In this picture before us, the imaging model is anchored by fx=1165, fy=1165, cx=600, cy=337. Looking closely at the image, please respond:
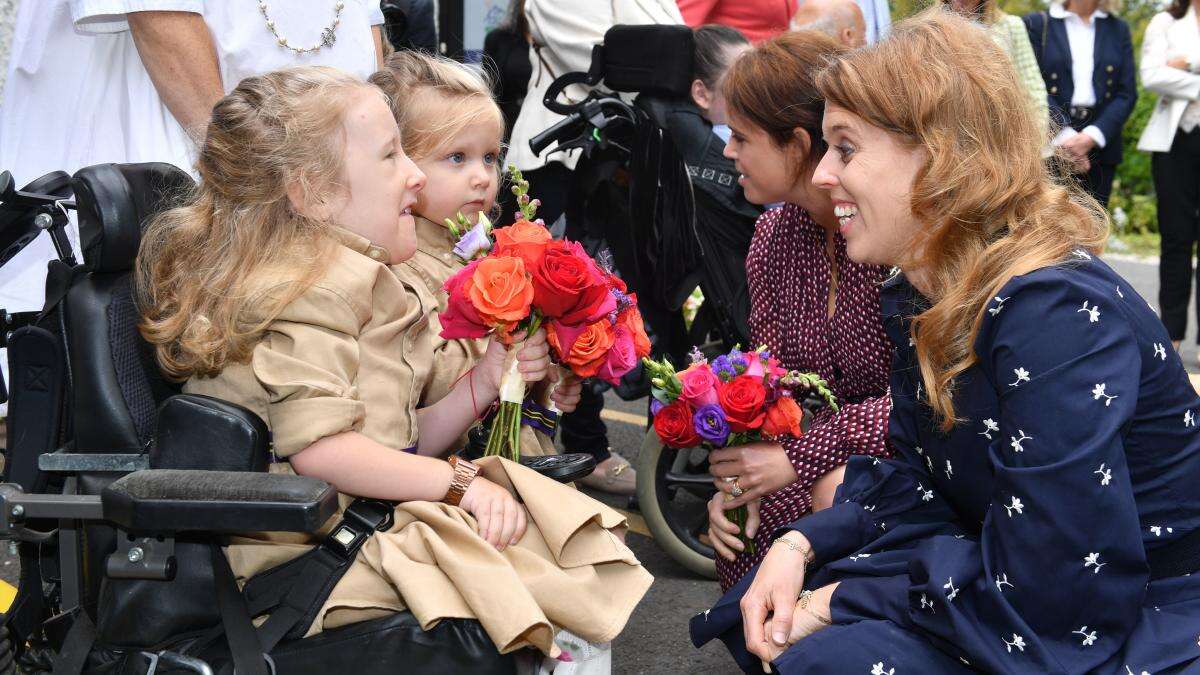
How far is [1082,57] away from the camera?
6.27m

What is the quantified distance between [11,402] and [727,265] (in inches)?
91.2

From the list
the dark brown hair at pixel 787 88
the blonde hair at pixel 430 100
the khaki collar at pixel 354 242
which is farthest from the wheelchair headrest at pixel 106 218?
the dark brown hair at pixel 787 88

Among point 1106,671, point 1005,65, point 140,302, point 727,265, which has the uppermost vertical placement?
point 1005,65

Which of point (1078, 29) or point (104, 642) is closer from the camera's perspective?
point (104, 642)

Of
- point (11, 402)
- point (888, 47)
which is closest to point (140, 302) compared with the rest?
point (11, 402)

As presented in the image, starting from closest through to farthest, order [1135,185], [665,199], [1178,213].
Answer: [665,199]
[1178,213]
[1135,185]

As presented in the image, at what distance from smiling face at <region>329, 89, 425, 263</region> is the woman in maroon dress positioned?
955mm

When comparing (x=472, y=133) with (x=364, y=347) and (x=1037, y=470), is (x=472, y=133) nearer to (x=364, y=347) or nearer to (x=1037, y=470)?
(x=364, y=347)

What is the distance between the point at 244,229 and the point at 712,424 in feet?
3.64

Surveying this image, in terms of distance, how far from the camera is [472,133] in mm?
2953

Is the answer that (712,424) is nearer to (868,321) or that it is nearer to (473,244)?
(868,321)

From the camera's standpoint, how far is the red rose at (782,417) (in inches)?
105

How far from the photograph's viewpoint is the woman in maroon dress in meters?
2.73

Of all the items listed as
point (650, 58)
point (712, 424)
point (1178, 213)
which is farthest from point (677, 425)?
point (1178, 213)
